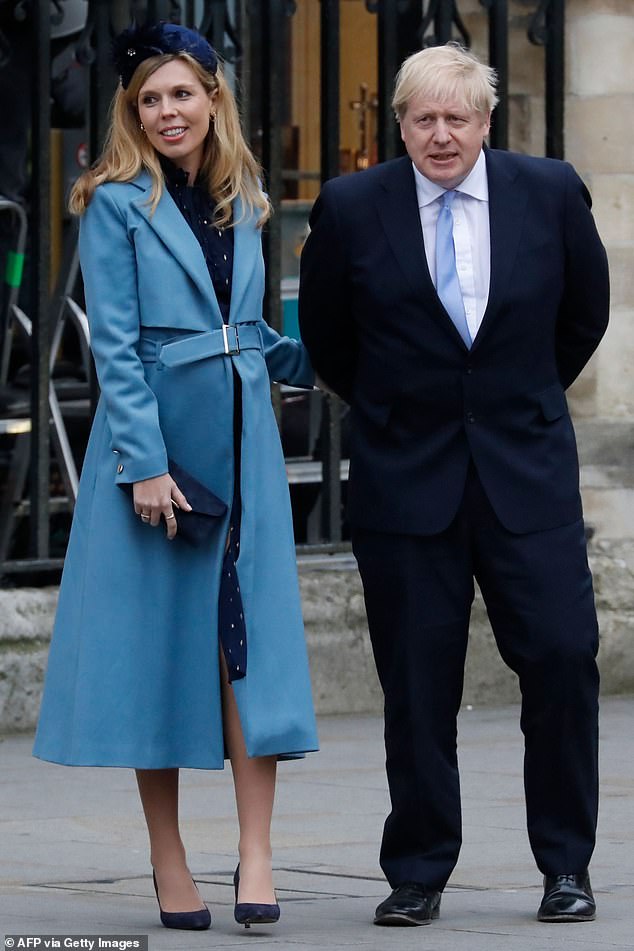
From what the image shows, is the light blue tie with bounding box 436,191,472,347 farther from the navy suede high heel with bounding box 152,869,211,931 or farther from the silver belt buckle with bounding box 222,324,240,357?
the navy suede high heel with bounding box 152,869,211,931

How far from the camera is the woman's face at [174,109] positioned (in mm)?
4785

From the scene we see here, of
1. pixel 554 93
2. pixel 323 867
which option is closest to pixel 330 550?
pixel 554 93

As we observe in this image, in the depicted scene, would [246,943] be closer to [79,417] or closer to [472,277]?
[472,277]

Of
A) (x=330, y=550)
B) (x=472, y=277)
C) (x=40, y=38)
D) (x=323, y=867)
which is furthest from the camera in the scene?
(x=330, y=550)

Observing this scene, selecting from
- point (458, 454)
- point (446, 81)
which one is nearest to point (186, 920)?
point (458, 454)

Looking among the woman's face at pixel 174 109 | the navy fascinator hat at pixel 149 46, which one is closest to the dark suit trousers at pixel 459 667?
the woman's face at pixel 174 109

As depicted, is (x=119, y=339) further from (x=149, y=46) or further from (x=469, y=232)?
(x=469, y=232)

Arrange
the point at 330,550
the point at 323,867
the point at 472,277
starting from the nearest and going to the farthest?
the point at 472,277 → the point at 323,867 → the point at 330,550

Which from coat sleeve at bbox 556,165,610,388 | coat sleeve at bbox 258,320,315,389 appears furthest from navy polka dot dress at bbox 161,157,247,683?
coat sleeve at bbox 556,165,610,388

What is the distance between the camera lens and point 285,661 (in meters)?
4.80

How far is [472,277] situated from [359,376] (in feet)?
1.10

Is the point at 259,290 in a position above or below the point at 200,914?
above

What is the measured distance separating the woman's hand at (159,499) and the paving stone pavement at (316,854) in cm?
85

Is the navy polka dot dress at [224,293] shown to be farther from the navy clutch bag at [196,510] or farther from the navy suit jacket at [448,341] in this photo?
the navy suit jacket at [448,341]
